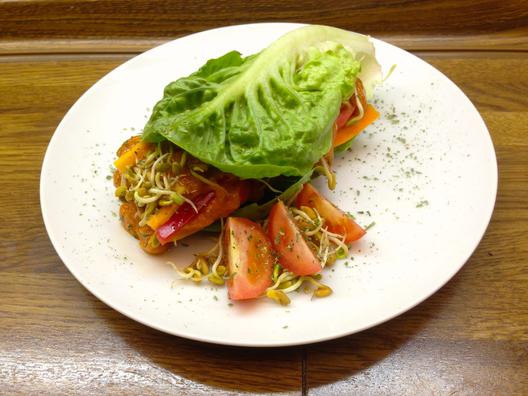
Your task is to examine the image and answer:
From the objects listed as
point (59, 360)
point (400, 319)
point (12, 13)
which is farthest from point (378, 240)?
point (12, 13)

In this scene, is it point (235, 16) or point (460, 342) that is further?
point (235, 16)

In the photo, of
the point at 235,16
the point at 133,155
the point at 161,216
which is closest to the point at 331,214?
the point at 161,216

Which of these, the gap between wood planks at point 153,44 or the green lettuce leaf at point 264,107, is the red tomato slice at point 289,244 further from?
the gap between wood planks at point 153,44

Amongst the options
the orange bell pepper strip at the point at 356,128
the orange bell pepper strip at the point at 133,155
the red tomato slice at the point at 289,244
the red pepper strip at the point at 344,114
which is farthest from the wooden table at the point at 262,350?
the red pepper strip at the point at 344,114

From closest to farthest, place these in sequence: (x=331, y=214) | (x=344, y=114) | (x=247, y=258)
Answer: (x=247, y=258), (x=331, y=214), (x=344, y=114)

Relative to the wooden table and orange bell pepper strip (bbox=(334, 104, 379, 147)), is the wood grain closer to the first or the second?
the wooden table

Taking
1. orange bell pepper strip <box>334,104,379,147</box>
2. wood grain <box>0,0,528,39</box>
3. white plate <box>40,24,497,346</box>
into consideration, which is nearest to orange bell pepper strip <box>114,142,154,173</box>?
white plate <box>40,24,497,346</box>

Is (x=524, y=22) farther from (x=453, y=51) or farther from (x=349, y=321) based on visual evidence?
(x=349, y=321)

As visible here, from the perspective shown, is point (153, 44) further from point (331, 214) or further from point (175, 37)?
point (331, 214)
